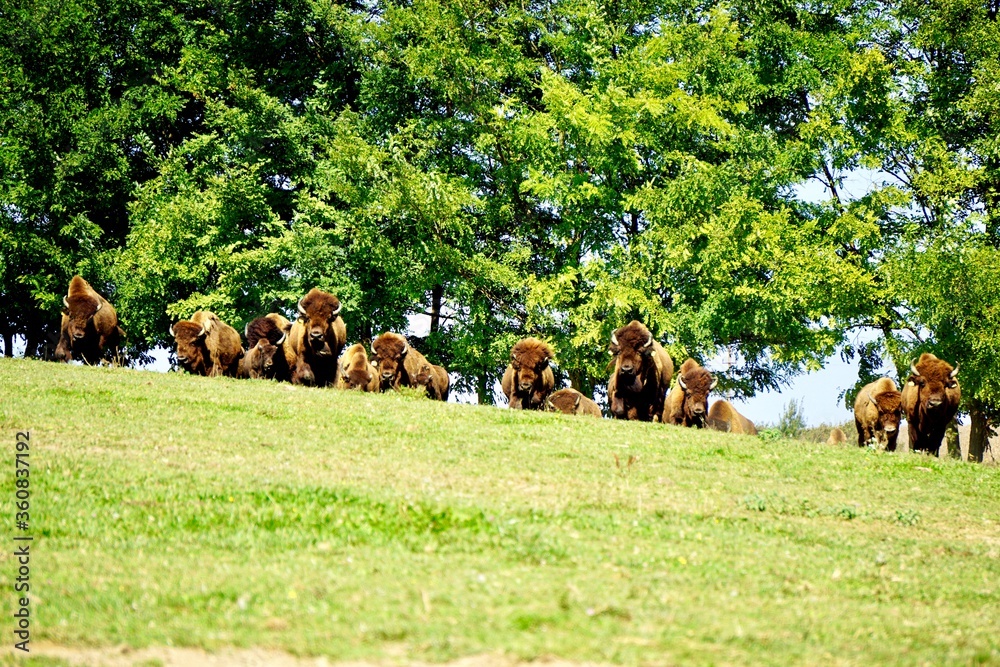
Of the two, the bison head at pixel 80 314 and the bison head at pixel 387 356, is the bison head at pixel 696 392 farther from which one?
the bison head at pixel 80 314

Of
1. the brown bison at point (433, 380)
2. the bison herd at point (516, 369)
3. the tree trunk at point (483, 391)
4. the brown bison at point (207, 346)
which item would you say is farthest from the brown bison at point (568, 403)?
the brown bison at point (207, 346)

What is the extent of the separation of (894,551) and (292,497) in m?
6.36

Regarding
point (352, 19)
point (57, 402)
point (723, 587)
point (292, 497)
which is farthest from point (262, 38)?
point (723, 587)

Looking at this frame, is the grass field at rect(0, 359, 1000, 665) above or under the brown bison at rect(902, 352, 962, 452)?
under

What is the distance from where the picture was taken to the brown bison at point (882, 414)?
2702 cm

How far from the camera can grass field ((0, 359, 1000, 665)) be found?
805 cm

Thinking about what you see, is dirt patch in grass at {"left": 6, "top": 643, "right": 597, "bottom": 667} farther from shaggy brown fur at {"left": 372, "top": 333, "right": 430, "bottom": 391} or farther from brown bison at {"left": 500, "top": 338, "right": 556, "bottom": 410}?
shaggy brown fur at {"left": 372, "top": 333, "right": 430, "bottom": 391}

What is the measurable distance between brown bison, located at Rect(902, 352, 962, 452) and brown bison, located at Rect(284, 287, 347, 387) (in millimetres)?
13713

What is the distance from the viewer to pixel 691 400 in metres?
26.5

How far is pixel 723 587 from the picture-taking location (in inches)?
382

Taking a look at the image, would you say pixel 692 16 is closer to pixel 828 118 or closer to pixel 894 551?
pixel 828 118

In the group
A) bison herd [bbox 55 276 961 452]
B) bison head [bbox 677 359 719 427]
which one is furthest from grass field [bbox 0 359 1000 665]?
bison head [bbox 677 359 719 427]

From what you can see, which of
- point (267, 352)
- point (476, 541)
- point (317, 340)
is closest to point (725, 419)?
point (317, 340)

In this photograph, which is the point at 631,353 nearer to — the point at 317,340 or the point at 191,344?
the point at 317,340
